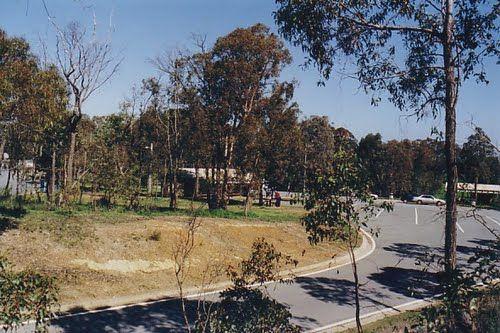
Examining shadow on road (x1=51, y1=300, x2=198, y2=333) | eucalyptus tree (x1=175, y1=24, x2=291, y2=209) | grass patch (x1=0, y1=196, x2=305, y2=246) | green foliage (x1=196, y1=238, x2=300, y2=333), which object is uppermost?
eucalyptus tree (x1=175, y1=24, x2=291, y2=209)

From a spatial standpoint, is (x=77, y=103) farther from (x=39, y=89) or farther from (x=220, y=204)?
(x=220, y=204)

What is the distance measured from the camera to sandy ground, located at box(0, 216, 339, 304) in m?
13.0

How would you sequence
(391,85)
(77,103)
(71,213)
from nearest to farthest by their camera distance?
(391,85), (71,213), (77,103)

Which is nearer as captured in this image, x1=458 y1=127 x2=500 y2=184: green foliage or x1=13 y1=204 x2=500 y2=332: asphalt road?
x1=458 y1=127 x2=500 y2=184: green foliage

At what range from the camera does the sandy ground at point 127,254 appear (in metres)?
13.0

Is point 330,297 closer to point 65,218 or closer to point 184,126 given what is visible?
point 65,218

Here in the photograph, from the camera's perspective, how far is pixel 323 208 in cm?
895

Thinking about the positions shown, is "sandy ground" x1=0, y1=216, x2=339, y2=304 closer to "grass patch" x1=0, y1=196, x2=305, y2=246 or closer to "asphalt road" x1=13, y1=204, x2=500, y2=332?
"grass patch" x1=0, y1=196, x2=305, y2=246

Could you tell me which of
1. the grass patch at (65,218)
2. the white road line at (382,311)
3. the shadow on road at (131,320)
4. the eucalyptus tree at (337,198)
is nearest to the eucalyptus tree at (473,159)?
the eucalyptus tree at (337,198)

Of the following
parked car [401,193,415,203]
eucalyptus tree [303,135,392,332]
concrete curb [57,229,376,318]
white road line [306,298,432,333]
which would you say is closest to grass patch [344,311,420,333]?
white road line [306,298,432,333]

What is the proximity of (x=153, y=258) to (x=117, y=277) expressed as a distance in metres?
1.98

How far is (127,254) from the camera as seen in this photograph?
15414 mm

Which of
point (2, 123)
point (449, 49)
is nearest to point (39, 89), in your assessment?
point (2, 123)

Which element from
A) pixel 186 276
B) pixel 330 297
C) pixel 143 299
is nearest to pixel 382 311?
pixel 330 297
